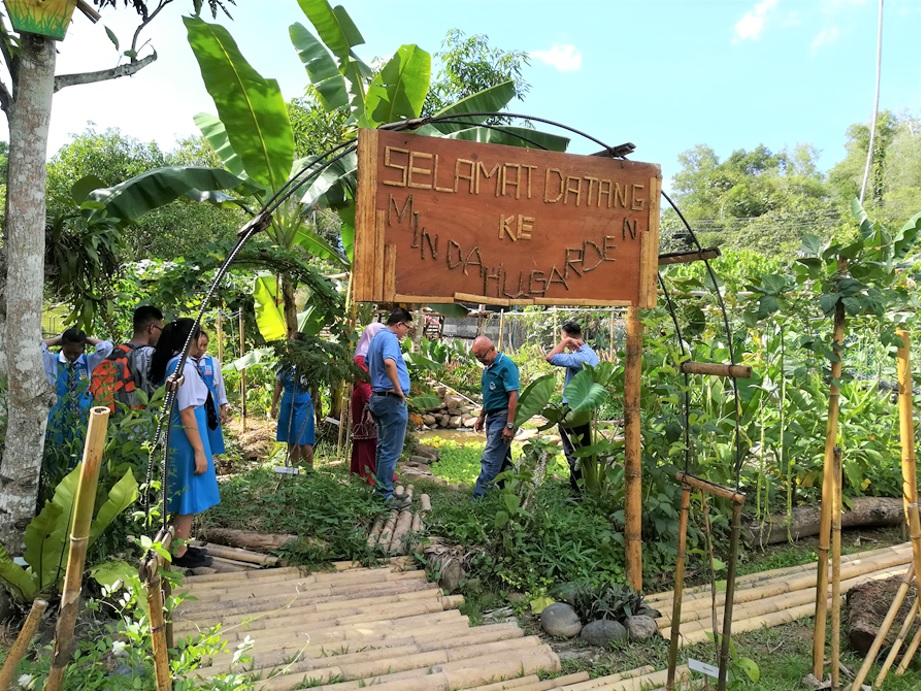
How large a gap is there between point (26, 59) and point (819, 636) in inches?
178

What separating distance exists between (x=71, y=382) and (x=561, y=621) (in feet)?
10.1

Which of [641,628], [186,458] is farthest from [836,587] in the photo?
[186,458]

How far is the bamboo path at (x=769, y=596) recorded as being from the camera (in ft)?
11.3

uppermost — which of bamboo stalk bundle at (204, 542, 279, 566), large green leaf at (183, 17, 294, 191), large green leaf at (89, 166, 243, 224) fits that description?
large green leaf at (183, 17, 294, 191)

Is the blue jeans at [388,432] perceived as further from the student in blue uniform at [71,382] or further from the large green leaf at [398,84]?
the large green leaf at [398,84]

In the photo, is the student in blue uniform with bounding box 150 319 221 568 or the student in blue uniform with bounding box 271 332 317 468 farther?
the student in blue uniform with bounding box 271 332 317 468

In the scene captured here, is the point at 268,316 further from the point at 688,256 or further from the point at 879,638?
the point at 879,638

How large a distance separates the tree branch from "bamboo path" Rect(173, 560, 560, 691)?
2.55 m

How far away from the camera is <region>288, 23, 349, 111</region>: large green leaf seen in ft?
20.1

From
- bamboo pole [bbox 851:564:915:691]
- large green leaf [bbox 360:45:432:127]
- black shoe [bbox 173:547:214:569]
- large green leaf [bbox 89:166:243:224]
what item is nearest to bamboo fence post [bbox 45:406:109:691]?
black shoe [bbox 173:547:214:569]

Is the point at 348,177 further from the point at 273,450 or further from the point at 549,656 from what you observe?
the point at 549,656

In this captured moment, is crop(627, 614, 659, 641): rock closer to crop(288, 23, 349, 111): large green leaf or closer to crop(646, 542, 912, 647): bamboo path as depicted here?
crop(646, 542, 912, 647): bamboo path

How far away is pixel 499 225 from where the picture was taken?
9.46 feet

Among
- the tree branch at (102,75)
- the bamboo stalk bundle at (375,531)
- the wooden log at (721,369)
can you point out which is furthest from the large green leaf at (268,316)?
the wooden log at (721,369)
